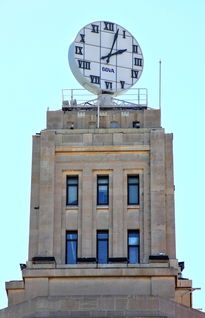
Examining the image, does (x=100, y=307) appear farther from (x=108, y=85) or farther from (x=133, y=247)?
(x=108, y=85)

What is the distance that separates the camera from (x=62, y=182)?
107 metres

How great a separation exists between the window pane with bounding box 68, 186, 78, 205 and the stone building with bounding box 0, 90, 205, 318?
0.07m

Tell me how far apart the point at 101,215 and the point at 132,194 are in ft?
8.41

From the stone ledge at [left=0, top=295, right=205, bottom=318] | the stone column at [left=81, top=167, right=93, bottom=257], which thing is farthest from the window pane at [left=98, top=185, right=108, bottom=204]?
the stone ledge at [left=0, top=295, right=205, bottom=318]

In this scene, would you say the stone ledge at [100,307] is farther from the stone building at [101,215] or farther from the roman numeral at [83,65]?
the roman numeral at [83,65]

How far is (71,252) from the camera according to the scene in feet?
344

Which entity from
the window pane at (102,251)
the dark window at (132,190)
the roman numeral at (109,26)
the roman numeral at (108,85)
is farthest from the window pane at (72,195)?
the roman numeral at (109,26)

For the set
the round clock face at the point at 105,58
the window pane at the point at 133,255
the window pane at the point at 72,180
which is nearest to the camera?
the window pane at the point at 133,255

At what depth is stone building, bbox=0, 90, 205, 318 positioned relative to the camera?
102 meters

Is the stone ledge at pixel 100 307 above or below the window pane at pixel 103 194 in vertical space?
below

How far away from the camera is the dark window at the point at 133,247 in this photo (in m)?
105

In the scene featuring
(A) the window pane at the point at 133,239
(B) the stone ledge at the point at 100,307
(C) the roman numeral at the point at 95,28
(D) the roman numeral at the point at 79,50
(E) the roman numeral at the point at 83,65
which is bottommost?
(B) the stone ledge at the point at 100,307

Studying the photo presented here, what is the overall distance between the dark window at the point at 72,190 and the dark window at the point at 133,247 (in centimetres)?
440

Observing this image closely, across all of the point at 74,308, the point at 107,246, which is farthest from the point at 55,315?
the point at 107,246
